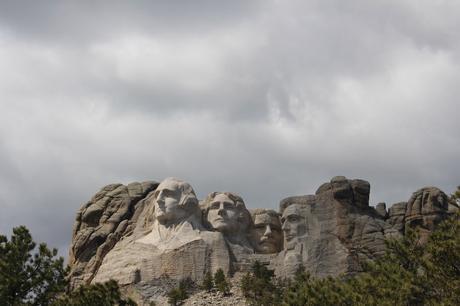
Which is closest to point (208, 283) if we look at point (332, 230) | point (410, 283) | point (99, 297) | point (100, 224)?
point (332, 230)

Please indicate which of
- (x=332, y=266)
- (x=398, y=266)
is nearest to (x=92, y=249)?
(x=332, y=266)

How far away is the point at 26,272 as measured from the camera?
4778 cm

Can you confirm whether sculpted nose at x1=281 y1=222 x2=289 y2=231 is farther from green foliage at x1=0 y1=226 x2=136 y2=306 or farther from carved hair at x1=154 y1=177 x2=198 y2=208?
green foliage at x1=0 y1=226 x2=136 y2=306

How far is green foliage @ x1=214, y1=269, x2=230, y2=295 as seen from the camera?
5588cm

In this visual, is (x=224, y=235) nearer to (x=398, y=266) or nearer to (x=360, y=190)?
(x=360, y=190)

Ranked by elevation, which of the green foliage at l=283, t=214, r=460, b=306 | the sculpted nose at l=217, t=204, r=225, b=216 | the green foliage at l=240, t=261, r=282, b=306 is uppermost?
the sculpted nose at l=217, t=204, r=225, b=216

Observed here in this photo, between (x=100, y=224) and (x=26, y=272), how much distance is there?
49.7 feet

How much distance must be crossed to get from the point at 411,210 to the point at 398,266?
1439 cm

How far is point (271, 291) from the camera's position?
178ft

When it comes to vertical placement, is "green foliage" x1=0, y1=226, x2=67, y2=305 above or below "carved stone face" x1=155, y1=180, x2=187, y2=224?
below

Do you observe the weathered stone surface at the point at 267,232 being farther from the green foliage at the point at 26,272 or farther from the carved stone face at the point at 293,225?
the green foliage at the point at 26,272

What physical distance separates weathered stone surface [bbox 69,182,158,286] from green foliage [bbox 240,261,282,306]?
8.31 m

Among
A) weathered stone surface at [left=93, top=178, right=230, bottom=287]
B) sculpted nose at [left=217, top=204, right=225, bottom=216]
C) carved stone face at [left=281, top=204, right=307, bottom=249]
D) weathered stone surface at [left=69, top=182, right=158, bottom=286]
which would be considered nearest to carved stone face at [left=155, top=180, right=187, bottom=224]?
weathered stone surface at [left=93, top=178, right=230, bottom=287]

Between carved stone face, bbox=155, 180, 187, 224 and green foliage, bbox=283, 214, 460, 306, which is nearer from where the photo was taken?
green foliage, bbox=283, 214, 460, 306
